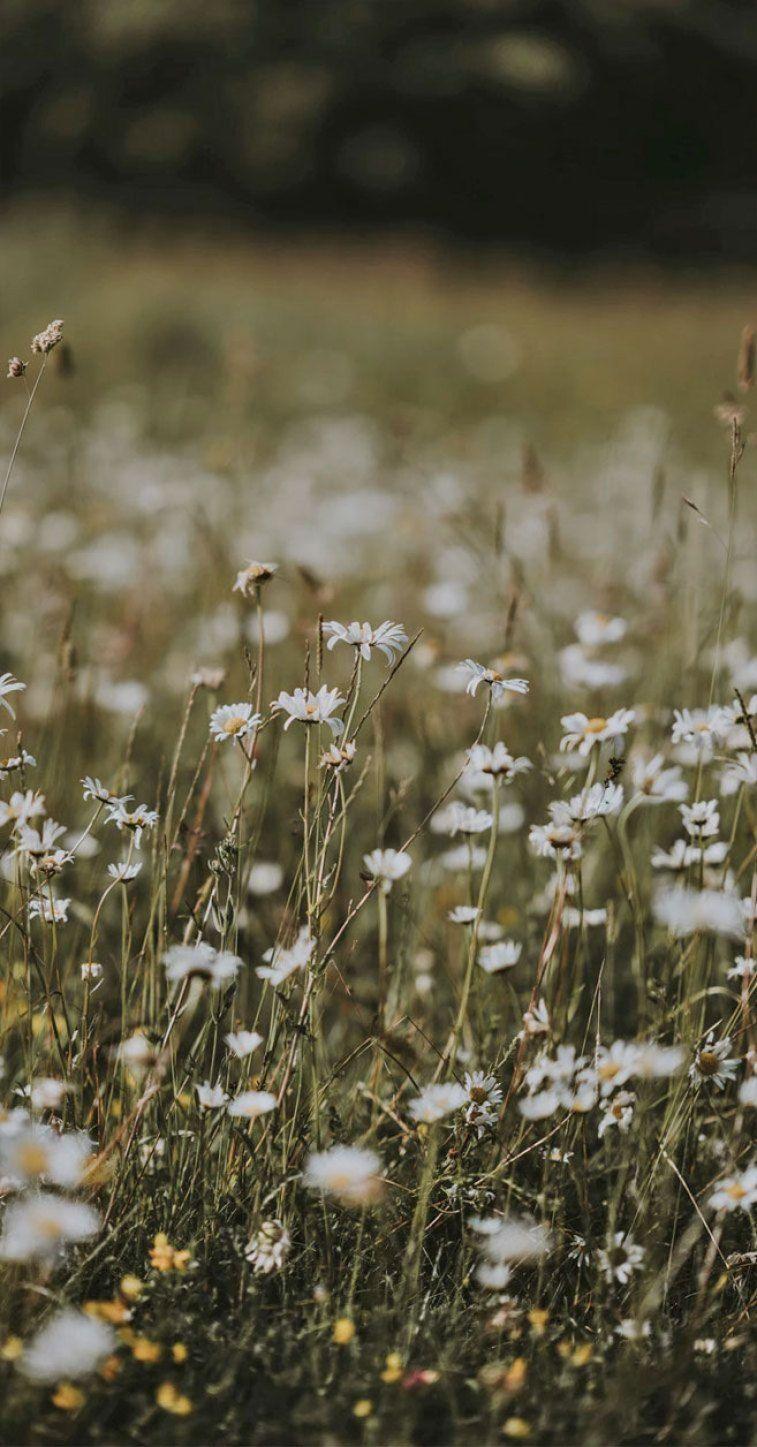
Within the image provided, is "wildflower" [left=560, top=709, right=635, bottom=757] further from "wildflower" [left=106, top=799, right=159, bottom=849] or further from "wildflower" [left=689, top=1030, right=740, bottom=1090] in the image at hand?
"wildflower" [left=106, top=799, right=159, bottom=849]

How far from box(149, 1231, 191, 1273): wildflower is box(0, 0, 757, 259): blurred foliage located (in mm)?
18843

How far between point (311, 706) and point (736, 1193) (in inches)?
27.0

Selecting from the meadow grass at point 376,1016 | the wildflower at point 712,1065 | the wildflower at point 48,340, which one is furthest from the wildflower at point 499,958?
the wildflower at point 48,340

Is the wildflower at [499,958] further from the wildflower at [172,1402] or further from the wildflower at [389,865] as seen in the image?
the wildflower at [172,1402]

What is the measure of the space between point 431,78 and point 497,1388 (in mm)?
24160

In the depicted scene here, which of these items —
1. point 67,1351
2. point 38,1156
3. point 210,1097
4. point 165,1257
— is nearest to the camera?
point 67,1351

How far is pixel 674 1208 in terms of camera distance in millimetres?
1424

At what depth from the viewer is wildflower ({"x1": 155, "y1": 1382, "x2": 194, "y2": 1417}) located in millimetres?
1085

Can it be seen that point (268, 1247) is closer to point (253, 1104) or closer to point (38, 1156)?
point (253, 1104)

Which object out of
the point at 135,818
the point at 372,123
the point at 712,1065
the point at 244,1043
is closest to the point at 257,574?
the point at 135,818

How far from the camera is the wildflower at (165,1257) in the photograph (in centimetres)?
121

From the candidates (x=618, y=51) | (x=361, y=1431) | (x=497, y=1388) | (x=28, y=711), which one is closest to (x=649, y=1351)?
(x=497, y=1388)

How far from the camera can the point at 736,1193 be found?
1270 mm

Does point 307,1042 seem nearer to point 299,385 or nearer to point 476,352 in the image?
point 299,385
